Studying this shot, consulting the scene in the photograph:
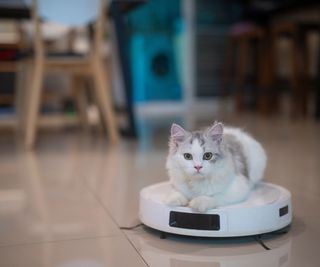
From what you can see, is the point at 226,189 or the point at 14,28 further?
the point at 14,28

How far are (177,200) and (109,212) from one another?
13.3 inches

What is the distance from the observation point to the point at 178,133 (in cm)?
112

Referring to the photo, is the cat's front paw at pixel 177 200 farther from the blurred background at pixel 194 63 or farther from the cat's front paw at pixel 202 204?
the blurred background at pixel 194 63

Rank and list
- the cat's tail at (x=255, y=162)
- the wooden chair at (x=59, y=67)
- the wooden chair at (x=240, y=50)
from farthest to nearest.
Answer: the wooden chair at (x=240, y=50) → the wooden chair at (x=59, y=67) → the cat's tail at (x=255, y=162)

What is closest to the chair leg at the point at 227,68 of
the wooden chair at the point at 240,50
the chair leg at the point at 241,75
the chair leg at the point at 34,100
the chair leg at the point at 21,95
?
the wooden chair at the point at 240,50

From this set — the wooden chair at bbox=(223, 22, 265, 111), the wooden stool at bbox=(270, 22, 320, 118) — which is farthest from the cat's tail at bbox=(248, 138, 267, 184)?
the wooden chair at bbox=(223, 22, 265, 111)

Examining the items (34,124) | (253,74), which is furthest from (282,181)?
(253,74)

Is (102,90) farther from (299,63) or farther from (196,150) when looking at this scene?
(299,63)

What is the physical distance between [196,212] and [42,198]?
2.27 ft

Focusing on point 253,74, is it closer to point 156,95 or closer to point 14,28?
point 156,95

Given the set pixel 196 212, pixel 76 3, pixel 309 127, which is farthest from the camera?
pixel 309 127

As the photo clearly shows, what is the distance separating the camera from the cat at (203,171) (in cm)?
107

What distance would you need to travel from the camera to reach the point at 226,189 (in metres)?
1.13

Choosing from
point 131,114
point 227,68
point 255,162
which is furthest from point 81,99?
point 255,162
